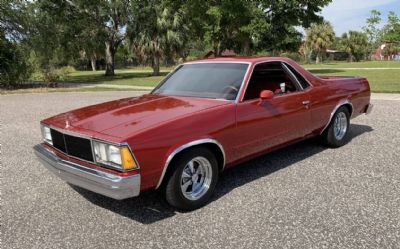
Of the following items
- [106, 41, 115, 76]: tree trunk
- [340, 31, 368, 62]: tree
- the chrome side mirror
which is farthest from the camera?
[340, 31, 368, 62]: tree

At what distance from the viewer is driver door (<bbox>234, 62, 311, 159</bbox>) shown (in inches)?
177

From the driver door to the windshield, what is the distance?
0.19 m

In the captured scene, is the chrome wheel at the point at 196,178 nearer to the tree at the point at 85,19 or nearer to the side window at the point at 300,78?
the side window at the point at 300,78

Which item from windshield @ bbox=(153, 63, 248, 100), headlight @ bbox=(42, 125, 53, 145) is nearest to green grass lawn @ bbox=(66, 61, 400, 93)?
windshield @ bbox=(153, 63, 248, 100)

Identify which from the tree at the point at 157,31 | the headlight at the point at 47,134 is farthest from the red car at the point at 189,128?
the tree at the point at 157,31

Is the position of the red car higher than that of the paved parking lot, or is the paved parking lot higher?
the red car

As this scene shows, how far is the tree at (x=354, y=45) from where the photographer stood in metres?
80.0

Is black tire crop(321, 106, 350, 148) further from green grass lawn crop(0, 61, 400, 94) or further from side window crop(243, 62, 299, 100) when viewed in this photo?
green grass lawn crop(0, 61, 400, 94)

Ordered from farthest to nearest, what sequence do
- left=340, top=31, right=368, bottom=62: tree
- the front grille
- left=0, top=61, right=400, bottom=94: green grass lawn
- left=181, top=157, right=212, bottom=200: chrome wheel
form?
left=340, top=31, right=368, bottom=62: tree
left=0, top=61, right=400, bottom=94: green grass lawn
left=181, top=157, right=212, bottom=200: chrome wheel
the front grille

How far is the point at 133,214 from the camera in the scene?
4.00m

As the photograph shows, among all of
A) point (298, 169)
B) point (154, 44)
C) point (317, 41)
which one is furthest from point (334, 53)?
point (298, 169)

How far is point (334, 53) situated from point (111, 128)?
89.8 meters

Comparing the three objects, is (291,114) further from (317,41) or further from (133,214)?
(317,41)

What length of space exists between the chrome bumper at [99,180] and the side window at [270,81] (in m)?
1.83
